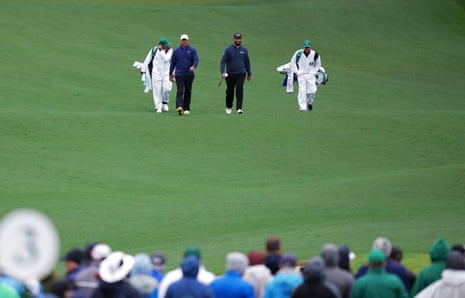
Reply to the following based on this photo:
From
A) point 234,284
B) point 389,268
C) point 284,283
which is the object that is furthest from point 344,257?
point 234,284

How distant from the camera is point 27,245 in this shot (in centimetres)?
862

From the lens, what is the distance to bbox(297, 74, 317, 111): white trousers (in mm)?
35188

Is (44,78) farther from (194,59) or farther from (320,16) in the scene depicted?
(320,16)

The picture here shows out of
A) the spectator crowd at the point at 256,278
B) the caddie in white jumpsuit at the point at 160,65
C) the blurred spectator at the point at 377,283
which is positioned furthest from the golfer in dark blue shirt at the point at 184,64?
the blurred spectator at the point at 377,283

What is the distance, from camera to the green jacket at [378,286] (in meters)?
12.8

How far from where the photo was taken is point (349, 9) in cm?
6316

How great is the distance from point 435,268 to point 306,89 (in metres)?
21.9

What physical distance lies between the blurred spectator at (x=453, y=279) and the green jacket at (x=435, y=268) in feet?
1.77

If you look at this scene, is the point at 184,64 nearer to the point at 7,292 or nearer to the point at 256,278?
the point at 256,278

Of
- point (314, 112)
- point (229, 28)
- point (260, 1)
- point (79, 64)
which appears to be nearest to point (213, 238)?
point (314, 112)

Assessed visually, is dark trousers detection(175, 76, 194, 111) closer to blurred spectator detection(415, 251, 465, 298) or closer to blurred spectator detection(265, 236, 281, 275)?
blurred spectator detection(265, 236, 281, 275)

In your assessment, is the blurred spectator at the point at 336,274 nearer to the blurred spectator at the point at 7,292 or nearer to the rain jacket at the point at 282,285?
the rain jacket at the point at 282,285

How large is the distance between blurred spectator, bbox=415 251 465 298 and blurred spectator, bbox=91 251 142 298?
11.8 ft

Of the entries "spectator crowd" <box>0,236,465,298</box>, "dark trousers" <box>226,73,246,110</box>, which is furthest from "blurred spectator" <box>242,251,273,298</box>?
"dark trousers" <box>226,73,246,110</box>
